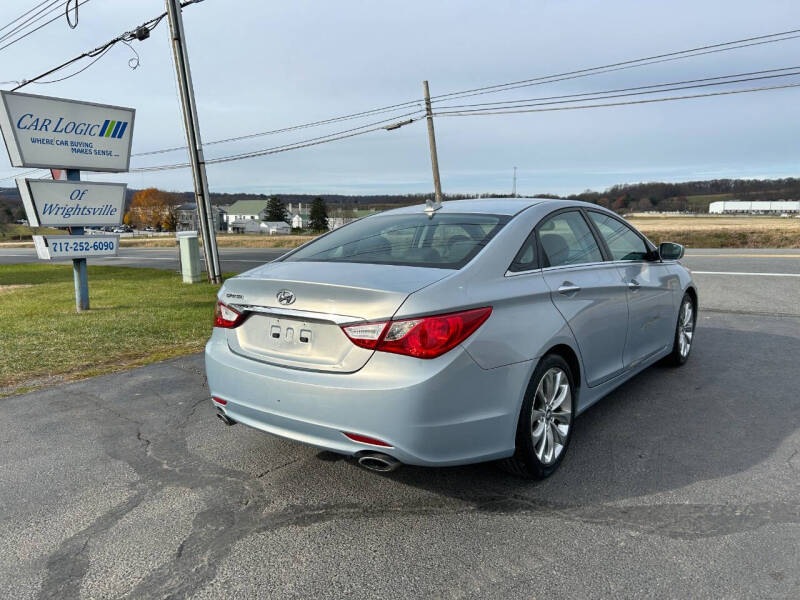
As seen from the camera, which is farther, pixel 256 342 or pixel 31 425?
pixel 31 425

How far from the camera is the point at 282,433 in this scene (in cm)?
300

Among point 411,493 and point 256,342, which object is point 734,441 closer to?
point 411,493

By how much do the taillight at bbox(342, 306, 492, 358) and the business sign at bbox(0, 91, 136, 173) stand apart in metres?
8.75

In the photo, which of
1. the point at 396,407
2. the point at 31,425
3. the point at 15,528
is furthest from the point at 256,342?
the point at 31,425

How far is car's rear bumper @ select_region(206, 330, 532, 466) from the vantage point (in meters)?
2.67

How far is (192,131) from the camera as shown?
1357cm

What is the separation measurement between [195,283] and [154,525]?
12188mm

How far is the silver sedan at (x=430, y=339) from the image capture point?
106 inches

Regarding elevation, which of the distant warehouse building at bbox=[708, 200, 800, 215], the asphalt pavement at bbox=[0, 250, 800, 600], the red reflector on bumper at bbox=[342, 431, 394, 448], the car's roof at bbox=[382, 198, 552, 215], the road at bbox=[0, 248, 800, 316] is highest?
the car's roof at bbox=[382, 198, 552, 215]

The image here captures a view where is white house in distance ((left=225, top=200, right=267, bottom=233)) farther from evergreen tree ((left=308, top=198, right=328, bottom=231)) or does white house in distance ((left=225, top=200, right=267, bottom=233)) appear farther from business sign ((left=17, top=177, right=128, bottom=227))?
business sign ((left=17, top=177, right=128, bottom=227))

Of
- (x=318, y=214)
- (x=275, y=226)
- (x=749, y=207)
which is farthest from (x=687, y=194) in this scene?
(x=275, y=226)

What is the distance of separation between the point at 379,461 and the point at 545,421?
3.50 feet

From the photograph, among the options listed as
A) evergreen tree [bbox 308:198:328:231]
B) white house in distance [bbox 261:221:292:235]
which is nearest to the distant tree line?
evergreen tree [bbox 308:198:328:231]

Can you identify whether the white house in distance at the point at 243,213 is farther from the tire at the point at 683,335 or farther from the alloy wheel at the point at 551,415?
the alloy wheel at the point at 551,415
